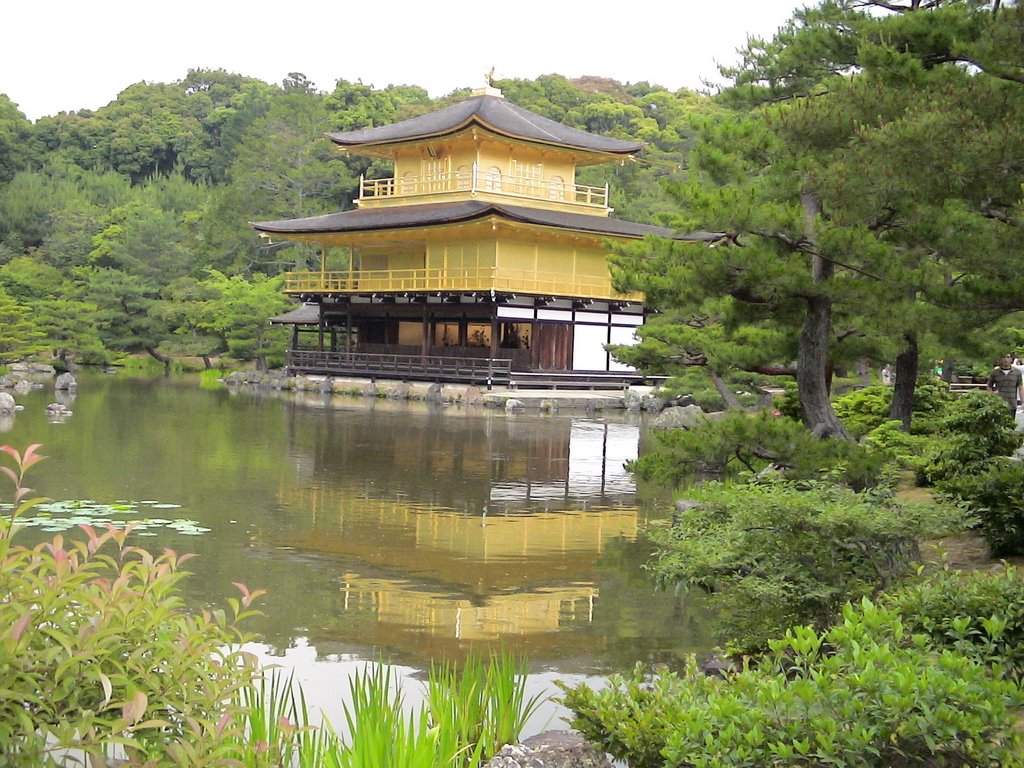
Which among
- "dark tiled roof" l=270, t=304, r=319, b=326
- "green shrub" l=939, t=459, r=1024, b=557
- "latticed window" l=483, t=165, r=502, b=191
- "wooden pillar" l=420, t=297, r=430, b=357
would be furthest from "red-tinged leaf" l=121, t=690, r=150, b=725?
"dark tiled roof" l=270, t=304, r=319, b=326

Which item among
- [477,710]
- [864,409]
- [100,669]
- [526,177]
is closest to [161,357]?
[526,177]

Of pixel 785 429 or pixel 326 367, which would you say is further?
pixel 326 367

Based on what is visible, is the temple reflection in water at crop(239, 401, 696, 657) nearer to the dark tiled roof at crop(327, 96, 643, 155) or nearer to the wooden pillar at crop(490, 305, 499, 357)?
the wooden pillar at crop(490, 305, 499, 357)

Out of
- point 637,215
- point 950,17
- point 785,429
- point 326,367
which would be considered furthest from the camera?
point 637,215

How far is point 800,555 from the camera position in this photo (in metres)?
5.44

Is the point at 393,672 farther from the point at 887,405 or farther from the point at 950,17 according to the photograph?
the point at 887,405

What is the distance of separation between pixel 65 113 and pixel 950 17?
72293 mm

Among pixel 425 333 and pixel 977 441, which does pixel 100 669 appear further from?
pixel 425 333

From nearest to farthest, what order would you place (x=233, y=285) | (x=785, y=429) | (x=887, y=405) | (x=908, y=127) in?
(x=908, y=127) → (x=785, y=429) → (x=887, y=405) → (x=233, y=285)

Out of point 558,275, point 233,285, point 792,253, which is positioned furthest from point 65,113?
point 792,253

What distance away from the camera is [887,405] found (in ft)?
44.0

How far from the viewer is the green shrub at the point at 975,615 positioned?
12.5 feet

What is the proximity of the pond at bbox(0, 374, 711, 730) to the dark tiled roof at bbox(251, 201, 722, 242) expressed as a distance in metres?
10.4

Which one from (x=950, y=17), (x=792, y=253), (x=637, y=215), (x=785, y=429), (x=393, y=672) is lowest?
(x=393, y=672)
